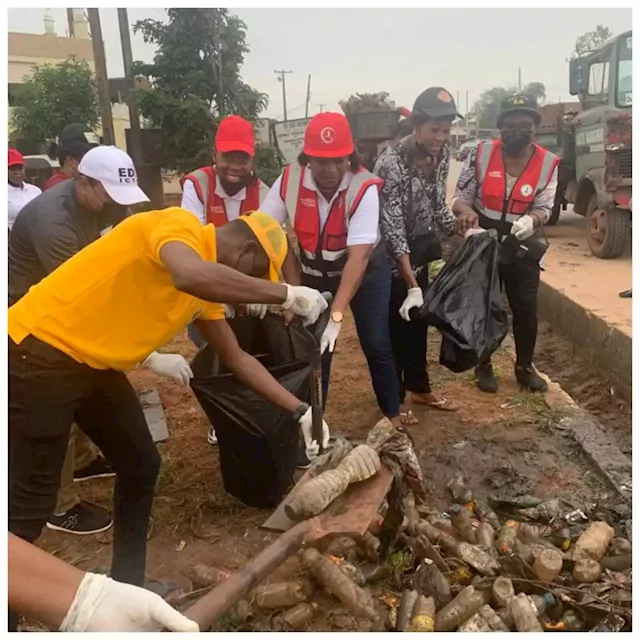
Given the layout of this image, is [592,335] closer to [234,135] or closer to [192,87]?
[234,135]

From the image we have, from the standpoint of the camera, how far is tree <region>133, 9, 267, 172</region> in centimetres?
948

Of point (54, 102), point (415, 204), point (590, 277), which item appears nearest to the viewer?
point (415, 204)

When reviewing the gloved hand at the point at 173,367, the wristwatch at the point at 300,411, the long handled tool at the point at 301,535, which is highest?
the gloved hand at the point at 173,367

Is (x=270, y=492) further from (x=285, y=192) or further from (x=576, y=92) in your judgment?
(x=576, y=92)

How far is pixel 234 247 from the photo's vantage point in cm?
203

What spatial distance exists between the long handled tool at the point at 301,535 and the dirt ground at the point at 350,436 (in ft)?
1.39

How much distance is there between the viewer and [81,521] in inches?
118

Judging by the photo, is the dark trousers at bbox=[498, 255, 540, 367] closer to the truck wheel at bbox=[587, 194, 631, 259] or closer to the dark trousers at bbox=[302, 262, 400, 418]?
the dark trousers at bbox=[302, 262, 400, 418]

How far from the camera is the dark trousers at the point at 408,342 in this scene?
12.8 feet

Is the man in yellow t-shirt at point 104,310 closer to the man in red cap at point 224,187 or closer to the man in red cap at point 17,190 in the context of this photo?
the man in red cap at point 224,187

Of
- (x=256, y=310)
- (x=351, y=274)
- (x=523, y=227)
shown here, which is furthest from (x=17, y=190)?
(x=523, y=227)

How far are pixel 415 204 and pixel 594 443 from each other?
1.67 m

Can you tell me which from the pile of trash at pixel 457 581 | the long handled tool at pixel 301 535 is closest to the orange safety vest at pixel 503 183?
the pile of trash at pixel 457 581

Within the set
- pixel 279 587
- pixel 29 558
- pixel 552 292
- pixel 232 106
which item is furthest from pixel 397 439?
pixel 232 106
